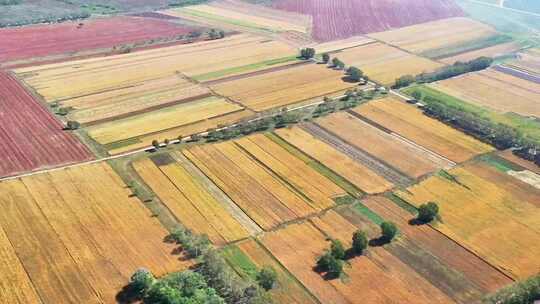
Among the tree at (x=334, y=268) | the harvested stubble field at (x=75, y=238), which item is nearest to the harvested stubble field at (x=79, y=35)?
the harvested stubble field at (x=75, y=238)

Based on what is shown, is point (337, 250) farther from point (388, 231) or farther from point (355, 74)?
point (355, 74)

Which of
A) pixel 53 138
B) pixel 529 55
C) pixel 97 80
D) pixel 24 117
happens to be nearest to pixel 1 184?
pixel 53 138

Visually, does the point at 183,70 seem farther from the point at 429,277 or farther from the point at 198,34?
the point at 429,277

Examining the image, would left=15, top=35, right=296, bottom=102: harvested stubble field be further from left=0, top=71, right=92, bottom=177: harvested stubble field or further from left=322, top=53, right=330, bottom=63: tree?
left=322, top=53, right=330, bottom=63: tree

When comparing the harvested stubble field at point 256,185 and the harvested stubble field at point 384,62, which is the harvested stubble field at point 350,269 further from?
the harvested stubble field at point 384,62

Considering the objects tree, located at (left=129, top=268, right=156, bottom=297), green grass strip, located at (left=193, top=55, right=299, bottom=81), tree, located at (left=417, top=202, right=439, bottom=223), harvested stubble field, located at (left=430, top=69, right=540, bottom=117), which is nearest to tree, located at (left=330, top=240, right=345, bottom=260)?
tree, located at (left=417, top=202, right=439, bottom=223)

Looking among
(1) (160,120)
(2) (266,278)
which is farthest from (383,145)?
(2) (266,278)
